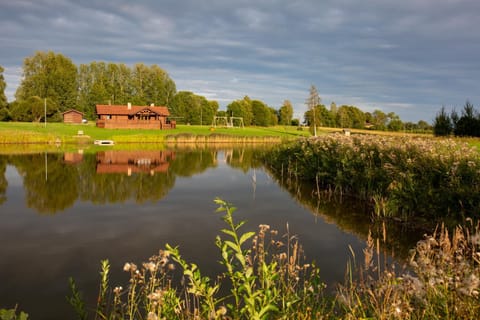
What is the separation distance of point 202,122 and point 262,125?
24697mm

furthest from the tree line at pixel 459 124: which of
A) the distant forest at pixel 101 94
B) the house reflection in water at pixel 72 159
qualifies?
the distant forest at pixel 101 94

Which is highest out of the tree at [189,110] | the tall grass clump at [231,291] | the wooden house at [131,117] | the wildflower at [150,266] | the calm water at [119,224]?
the tree at [189,110]

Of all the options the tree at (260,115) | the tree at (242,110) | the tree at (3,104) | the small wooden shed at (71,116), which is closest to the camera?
the tree at (3,104)

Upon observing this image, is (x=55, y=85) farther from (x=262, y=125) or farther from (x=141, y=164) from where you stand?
(x=141, y=164)

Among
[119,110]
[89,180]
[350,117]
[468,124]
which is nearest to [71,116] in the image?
[119,110]

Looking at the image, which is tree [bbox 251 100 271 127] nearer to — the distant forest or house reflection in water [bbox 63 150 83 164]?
the distant forest

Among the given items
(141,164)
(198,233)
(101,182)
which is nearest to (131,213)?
(198,233)

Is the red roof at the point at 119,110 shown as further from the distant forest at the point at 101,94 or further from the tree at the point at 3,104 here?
the tree at the point at 3,104

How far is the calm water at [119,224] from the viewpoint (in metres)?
6.75

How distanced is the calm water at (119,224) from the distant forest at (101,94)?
5377 cm

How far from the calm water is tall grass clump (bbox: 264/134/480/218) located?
144 centimetres

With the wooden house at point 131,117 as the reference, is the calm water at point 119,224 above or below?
below

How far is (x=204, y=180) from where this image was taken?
20.0 meters

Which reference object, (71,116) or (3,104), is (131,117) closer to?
(71,116)
